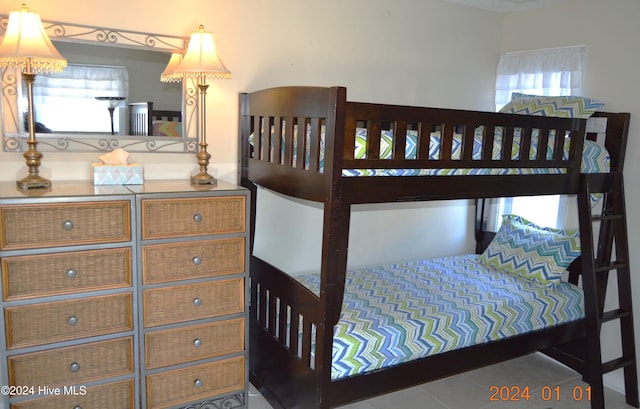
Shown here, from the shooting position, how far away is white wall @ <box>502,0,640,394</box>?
2971 mm

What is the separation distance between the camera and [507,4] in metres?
3.47

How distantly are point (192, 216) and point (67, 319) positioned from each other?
0.65m

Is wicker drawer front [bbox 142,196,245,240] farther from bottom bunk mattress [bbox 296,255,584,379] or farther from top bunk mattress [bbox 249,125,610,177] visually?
bottom bunk mattress [bbox 296,255,584,379]

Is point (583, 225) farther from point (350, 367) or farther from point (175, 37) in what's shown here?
point (175, 37)

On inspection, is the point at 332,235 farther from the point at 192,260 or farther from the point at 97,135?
the point at 97,135

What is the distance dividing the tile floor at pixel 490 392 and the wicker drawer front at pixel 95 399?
699mm

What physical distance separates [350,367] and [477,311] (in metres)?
0.81

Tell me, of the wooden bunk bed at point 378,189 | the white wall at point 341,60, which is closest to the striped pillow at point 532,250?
the wooden bunk bed at point 378,189

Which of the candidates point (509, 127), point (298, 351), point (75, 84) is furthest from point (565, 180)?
point (75, 84)

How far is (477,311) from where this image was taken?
2607mm

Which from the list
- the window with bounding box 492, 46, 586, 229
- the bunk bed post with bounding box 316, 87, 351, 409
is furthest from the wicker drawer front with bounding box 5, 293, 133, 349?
the window with bounding box 492, 46, 586, 229

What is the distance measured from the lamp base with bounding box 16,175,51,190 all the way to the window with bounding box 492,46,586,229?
3.05 m

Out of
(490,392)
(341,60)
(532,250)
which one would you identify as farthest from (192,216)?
(532,250)

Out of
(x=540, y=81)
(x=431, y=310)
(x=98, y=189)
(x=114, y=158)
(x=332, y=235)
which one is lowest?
(x=431, y=310)
